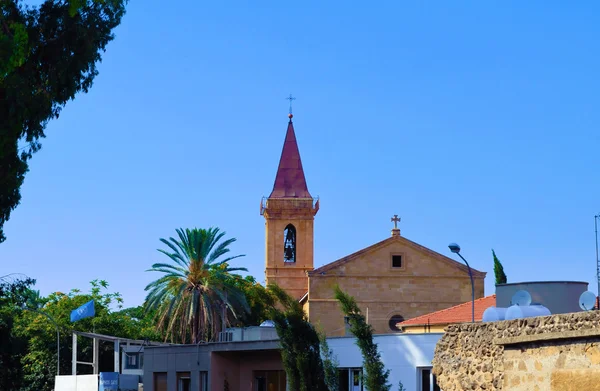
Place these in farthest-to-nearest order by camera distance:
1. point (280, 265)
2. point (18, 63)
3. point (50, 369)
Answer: point (280, 265)
point (50, 369)
point (18, 63)

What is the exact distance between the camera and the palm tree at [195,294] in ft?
178

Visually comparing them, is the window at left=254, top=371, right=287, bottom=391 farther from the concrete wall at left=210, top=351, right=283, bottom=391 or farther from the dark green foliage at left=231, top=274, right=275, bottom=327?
the dark green foliage at left=231, top=274, right=275, bottom=327

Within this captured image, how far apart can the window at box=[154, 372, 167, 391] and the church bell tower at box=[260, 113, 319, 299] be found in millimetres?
31714

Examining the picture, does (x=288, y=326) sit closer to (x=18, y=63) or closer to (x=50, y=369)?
(x=18, y=63)

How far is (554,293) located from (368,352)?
25.7 feet

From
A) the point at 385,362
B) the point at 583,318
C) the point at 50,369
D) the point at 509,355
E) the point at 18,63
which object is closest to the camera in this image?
the point at 583,318

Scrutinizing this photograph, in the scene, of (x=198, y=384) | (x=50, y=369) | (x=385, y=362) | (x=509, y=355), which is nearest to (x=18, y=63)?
(x=509, y=355)

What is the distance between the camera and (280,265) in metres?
Answer: 76.8

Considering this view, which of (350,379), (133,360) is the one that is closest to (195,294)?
(133,360)

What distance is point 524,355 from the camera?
1565cm

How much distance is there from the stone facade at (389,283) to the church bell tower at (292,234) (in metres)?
9.71

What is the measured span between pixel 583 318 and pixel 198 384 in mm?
28874

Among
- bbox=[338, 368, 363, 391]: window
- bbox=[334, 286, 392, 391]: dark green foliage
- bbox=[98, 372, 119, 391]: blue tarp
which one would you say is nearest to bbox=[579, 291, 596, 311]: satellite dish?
bbox=[334, 286, 392, 391]: dark green foliage

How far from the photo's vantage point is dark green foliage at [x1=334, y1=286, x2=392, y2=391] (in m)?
29.6
